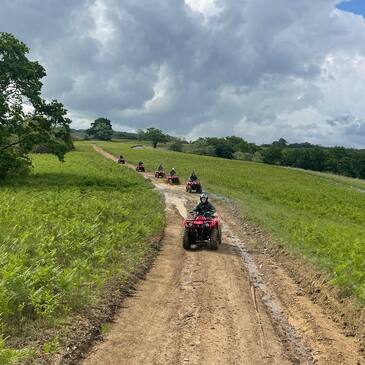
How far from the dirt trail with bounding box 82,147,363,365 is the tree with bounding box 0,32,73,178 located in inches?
976

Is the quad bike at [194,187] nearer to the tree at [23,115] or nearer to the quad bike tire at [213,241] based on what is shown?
the tree at [23,115]

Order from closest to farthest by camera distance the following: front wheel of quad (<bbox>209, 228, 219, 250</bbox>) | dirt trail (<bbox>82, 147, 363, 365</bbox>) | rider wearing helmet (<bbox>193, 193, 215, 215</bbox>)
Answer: dirt trail (<bbox>82, 147, 363, 365</bbox>)
front wheel of quad (<bbox>209, 228, 219, 250</bbox>)
rider wearing helmet (<bbox>193, 193, 215, 215</bbox>)

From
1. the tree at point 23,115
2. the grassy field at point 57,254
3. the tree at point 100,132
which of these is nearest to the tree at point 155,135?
Result: the tree at point 100,132

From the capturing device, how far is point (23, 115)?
120 ft

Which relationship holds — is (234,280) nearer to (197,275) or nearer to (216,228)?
(197,275)

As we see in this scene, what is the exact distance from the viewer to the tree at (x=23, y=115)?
35.0 meters

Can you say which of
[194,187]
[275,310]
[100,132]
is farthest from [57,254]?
[100,132]

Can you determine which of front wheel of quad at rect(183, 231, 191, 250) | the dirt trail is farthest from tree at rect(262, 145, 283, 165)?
the dirt trail

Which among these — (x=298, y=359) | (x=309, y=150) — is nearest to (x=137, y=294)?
(x=298, y=359)

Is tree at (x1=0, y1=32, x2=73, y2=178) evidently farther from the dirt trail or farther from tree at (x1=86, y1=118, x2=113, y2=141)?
tree at (x1=86, y1=118, x2=113, y2=141)

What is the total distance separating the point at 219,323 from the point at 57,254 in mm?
5136

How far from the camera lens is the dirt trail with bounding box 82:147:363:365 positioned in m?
7.63

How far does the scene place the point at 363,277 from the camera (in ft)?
38.8

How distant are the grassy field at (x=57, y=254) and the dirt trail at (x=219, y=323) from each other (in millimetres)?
1001
